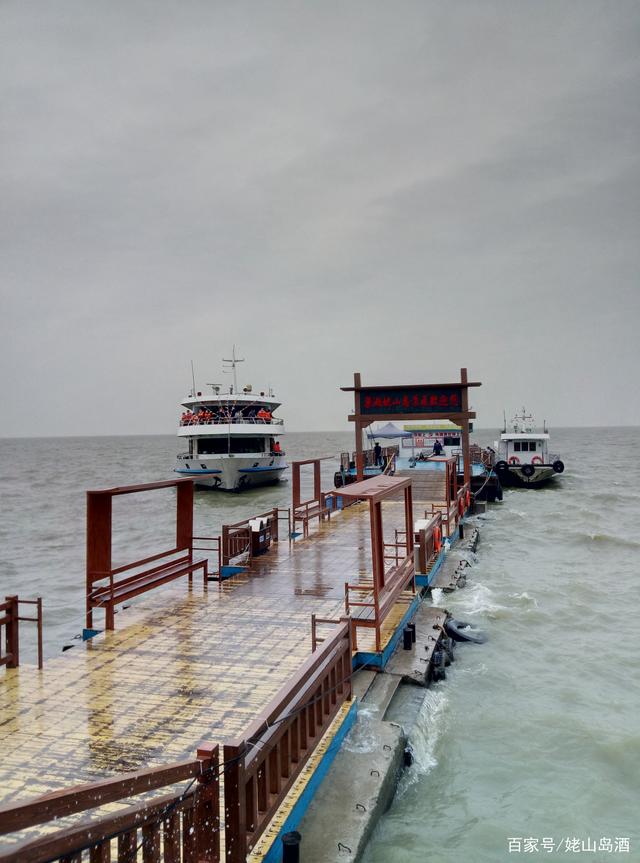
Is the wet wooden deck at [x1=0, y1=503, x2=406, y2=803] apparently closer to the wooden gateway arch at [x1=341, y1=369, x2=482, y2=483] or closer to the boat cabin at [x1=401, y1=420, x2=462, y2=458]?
the wooden gateway arch at [x1=341, y1=369, x2=482, y2=483]

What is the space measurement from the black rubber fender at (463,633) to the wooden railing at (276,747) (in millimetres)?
5898

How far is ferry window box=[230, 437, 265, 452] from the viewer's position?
1849 inches

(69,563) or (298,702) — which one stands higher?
(298,702)

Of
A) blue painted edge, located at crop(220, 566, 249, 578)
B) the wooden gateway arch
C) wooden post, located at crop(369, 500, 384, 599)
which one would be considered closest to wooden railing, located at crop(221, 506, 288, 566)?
blue painted edge, located at crop(220, 566, 249, 578)

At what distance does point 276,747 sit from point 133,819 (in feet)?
5.60

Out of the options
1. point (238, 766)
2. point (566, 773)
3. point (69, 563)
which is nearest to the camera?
point (238, 766)

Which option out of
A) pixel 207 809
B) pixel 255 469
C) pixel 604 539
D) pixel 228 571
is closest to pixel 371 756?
pixel 207 809

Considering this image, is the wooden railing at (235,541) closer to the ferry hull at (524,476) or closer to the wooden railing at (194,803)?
the wooden railing at (194,803)

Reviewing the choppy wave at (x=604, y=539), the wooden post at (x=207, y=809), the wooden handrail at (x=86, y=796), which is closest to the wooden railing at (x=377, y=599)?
the wooden post at (x=207, y=809)

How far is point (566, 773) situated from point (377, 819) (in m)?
3.03

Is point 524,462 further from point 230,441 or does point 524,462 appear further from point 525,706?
point 525,706

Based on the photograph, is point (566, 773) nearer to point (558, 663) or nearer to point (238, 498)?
point (558, 663)

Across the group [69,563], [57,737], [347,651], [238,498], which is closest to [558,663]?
[347,651]

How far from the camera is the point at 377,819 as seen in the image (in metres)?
5.87
